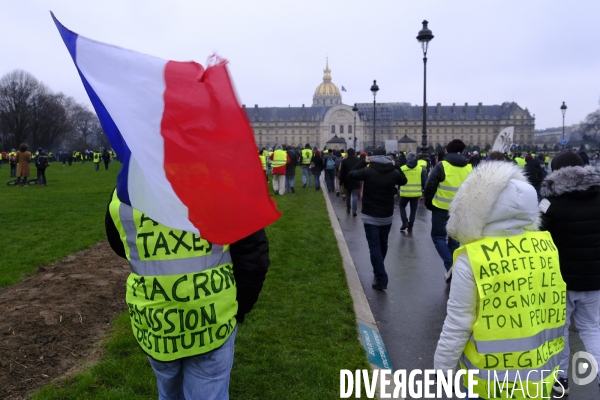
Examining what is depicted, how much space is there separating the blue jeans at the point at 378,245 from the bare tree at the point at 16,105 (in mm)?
74341

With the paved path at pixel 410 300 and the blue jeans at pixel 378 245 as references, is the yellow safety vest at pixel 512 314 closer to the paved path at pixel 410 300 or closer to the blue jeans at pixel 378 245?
the paved path at pixel 410 300

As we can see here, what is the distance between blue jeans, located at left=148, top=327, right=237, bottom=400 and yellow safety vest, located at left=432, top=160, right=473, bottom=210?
4932 mm

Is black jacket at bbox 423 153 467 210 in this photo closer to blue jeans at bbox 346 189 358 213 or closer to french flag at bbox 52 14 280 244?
french flag at bbox 52 14 280 244

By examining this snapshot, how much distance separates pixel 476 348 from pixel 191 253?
1511mm

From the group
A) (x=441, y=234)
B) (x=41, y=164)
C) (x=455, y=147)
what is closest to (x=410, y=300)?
(x=441, y=234)

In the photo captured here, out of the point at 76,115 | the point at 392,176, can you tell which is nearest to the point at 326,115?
the point at 76,115

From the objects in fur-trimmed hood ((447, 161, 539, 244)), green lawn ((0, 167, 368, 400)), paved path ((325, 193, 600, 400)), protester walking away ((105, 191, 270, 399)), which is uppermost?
fur-trimmed hood ((447, 161, 539, 244))

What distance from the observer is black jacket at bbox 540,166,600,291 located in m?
3.57

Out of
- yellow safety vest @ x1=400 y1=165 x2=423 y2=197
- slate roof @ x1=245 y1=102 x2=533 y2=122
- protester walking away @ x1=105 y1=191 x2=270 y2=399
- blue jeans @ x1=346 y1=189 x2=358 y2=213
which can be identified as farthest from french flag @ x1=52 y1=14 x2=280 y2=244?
slate roof @ x1=245 y1=102 x2=533 y2=122

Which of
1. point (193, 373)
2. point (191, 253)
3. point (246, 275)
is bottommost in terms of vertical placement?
point (193, 373)

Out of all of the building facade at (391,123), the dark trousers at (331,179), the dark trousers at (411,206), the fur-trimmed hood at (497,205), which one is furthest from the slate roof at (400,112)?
the fur-trimmed hood at (497,205)

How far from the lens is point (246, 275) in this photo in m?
2.29

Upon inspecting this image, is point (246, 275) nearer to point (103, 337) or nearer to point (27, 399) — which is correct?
point (27, 399)

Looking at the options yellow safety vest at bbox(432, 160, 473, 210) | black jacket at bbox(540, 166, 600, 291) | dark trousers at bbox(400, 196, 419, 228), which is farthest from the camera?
dark trousers at bbox(400, 196, 419, 228)
